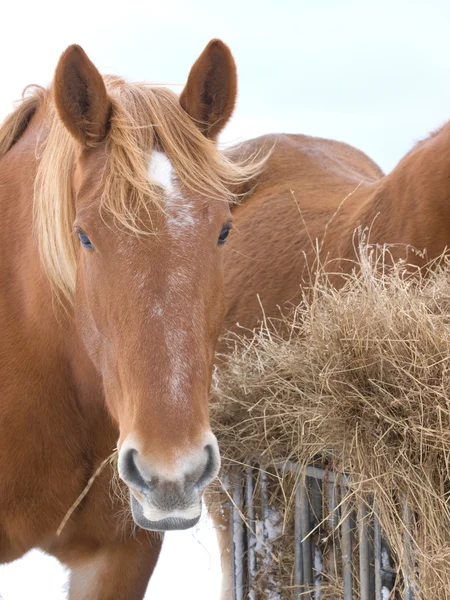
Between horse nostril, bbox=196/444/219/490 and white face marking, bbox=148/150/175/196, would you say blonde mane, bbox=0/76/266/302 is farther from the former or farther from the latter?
horse nostril, bbox=196/444/219/490

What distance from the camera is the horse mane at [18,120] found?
9.17ft

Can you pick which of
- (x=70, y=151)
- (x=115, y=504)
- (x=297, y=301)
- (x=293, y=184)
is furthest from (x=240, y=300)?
(x=70, y=151)

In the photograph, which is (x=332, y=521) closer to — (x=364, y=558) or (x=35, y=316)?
(x=364, y=558)

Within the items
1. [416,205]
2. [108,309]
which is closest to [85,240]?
[108,309]

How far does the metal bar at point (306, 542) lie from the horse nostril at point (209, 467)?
0.71 m

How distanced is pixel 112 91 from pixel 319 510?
1.42 meters

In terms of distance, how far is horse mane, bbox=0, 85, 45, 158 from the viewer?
2.79 metres

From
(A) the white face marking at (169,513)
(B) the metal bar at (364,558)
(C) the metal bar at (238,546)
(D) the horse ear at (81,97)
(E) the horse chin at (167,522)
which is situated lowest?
(C) the metal bar at (238,546)

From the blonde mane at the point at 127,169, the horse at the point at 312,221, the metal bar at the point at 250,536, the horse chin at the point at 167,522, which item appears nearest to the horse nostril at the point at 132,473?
the horse chin at the point at 167,522

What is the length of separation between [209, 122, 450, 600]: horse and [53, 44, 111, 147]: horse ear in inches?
40.7

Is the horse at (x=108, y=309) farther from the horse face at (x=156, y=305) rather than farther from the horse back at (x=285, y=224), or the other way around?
the horse back at (x=285, y=224)

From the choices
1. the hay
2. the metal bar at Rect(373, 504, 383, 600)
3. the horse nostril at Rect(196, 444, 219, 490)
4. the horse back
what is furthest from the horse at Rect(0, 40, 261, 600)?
the horse back

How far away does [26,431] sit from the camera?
2480 mm

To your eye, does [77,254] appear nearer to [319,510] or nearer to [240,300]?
[319,510]
